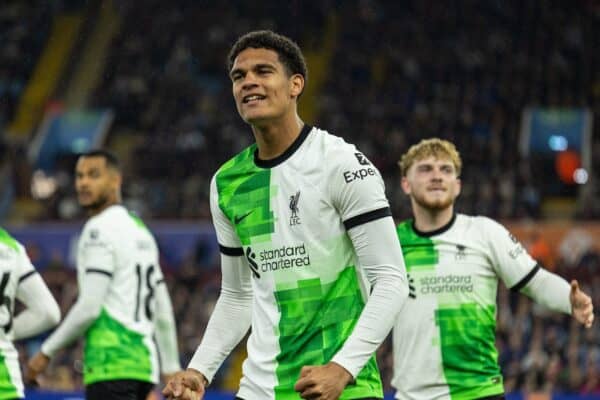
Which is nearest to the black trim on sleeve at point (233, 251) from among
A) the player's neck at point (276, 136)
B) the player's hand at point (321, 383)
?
the player's neck at point (276, 136)

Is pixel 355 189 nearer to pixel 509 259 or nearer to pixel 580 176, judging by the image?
pixel 509 259

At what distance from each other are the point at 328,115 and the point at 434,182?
15929 millimetres

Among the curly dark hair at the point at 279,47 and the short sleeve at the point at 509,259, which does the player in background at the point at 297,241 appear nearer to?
the curly dark hair at the point at 279,47

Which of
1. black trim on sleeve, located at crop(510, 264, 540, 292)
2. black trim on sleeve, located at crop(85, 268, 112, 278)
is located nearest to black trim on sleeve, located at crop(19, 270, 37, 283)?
black trim on sleeve, located at crop(85, 268, 112, 278)

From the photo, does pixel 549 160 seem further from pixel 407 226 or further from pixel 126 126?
pixel 407 226

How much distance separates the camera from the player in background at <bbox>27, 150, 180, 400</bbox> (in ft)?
25.8

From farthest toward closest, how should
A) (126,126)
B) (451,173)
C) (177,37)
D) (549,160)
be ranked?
(177,37)
(126,126)
(549,160)
(451,173)

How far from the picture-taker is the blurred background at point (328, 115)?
16.4 meters

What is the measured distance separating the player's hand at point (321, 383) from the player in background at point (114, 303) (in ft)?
13.1

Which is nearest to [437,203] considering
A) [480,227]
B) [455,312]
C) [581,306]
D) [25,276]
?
[480,227]

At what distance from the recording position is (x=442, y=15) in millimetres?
24922

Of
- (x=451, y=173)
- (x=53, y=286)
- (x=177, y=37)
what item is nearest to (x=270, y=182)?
(x=451, y=173)

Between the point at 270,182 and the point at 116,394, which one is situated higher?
the point at 270,182

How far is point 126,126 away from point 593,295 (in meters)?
12.6
